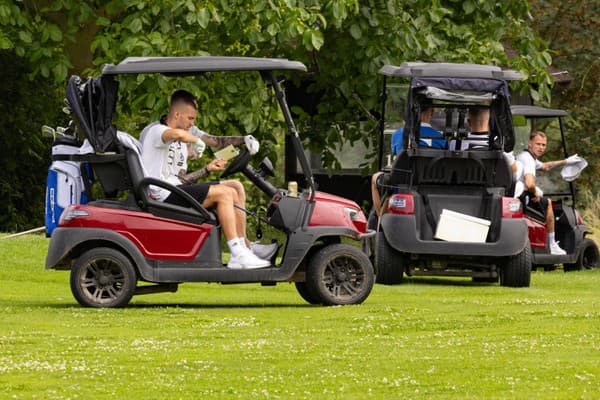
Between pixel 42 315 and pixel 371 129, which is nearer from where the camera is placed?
pixel 42 315

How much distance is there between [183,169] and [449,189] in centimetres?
361

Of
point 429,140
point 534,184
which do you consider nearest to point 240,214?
point 429,140

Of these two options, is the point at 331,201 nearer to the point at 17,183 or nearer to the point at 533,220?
the point at 533,220

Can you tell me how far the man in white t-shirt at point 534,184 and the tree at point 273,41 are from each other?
8.33 ft

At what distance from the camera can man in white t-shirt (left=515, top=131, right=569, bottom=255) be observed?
1761cm

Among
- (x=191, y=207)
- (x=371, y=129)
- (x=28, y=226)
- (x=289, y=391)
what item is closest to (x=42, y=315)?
(x=191, y=207)

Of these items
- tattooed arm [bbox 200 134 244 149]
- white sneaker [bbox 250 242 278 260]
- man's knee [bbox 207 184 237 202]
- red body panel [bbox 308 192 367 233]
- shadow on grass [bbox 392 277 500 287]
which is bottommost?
shadow on grass [bbox 392 277 500 287]

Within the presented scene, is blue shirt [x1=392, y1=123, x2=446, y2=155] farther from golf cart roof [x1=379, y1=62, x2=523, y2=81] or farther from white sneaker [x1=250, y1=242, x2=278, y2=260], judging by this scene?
white sneaker [x1=250, y1=242, x2=278, y2=260]

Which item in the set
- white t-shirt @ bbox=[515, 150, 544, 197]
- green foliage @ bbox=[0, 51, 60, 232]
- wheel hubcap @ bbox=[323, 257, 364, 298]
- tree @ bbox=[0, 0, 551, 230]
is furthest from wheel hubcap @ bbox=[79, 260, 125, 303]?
green foliage @ bbox=[0, 51, 60, 232]

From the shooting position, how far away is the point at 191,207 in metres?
12.3

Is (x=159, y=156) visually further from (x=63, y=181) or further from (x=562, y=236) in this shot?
(x=562, y=236)

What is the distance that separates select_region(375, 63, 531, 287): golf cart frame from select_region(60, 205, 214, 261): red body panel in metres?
3.29

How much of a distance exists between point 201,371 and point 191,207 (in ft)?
12.8

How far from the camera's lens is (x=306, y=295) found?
1291cm
